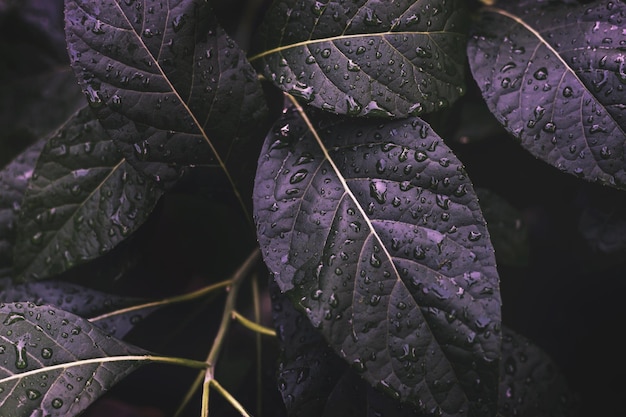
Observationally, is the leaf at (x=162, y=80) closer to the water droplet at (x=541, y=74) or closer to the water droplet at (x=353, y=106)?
the water droplet at (x=353, y=106)

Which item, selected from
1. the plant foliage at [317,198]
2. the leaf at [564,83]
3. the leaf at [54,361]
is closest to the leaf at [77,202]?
the plant foliage at [317,198]

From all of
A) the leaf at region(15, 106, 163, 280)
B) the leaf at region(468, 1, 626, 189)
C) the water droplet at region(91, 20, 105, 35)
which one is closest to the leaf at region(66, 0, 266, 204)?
the water droplet at region(91, 20, 105, 35)

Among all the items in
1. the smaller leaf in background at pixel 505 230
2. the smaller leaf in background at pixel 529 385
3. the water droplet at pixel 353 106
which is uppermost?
the water droplet at pixel 353 106

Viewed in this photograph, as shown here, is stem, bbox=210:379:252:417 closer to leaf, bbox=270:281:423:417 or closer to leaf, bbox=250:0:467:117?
leaf, bbox=270:281:423:417

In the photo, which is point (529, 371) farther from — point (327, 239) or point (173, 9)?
point (173, 9)

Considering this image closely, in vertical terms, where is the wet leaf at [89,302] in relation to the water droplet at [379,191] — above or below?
A: below

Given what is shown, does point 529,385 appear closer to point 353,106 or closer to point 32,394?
point 353,106

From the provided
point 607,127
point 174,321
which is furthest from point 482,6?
point 174,321
